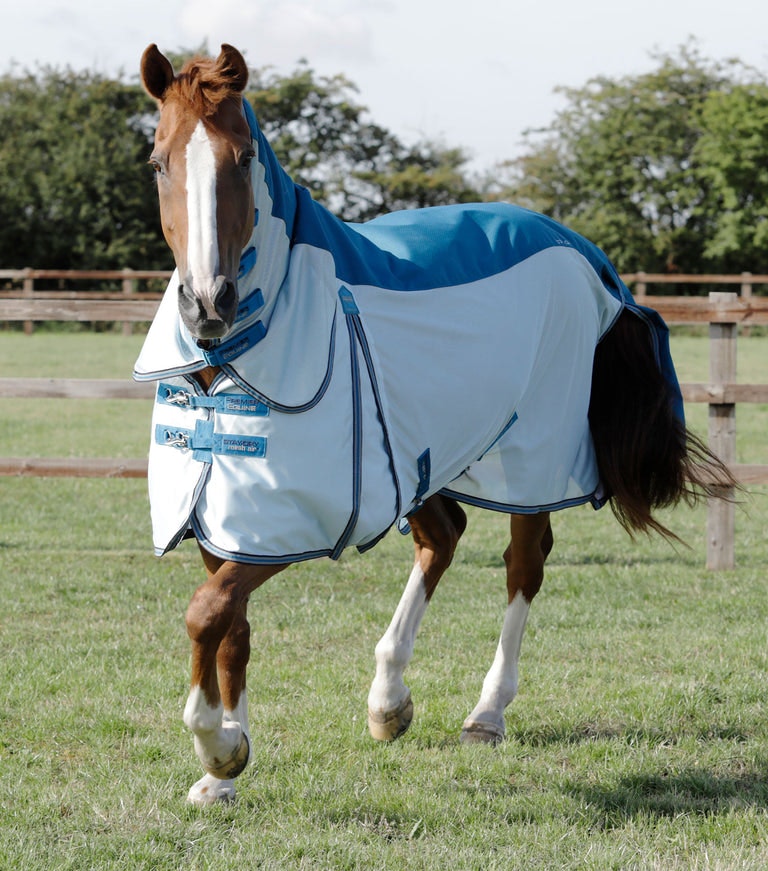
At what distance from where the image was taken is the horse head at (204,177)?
8.41 feet

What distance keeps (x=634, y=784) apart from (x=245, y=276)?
1.96 m

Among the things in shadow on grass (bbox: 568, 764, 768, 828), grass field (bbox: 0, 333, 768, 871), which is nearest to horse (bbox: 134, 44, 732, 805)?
grass field (bbox: 0, 333, 768, 871)

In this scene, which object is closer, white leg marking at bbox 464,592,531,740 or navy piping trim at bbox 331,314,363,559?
navy piping trim at bbox 331,314,363,559

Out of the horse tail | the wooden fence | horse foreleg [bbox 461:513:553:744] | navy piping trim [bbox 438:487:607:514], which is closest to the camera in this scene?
horse foreleg [bbox 461:513:553:744]

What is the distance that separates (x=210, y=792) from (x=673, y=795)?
137cm

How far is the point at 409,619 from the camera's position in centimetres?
404

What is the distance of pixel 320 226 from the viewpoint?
3068 mm

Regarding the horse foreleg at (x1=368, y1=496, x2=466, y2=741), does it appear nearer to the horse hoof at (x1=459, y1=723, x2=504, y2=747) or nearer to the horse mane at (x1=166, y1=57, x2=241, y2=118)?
the horse hoof at (x1=459, y1=723, x2=504, y2=747)

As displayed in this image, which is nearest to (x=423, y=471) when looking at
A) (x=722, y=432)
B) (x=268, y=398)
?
(x=268, y=398)

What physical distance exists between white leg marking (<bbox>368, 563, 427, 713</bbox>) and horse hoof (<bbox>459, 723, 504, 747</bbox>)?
0.25 m

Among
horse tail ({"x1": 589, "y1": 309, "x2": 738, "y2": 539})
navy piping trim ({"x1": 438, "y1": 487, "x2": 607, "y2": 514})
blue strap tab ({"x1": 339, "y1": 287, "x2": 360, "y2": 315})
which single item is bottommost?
navy piping trim ({"x1": 438, "y1": 487, "x2": 607, "y2": 514})

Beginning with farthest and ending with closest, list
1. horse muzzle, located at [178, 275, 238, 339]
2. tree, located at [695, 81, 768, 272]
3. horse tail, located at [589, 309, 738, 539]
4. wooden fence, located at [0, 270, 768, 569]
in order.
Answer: tree, located at [695, 81, 768, 272] → wooden fence, located at [0, 270, 768, 569] → horse tail, located at [589, 309, 738, 539] → horse muzzle, located at [178, 275, 238, 339]

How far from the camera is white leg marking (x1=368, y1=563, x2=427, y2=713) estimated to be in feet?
12.4

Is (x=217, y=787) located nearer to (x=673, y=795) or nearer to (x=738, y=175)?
(x=673, y=795)
